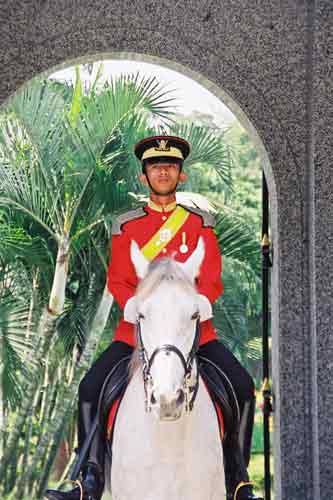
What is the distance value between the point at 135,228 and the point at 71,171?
8.08 m

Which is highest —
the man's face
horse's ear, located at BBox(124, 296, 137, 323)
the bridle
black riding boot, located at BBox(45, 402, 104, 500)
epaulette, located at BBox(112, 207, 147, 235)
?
the man's face

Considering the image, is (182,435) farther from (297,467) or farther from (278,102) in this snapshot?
(278,102)

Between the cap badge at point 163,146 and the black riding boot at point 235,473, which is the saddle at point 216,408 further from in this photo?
the cap badge at point 163,146

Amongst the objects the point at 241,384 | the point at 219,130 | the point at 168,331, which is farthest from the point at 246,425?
the point at 219,130

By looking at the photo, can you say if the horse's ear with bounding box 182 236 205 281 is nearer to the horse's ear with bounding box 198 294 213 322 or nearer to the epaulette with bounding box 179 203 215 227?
the horse's ear with bounding box 198 294 213 322

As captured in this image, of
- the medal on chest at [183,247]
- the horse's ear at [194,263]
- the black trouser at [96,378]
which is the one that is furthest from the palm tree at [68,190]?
the horse's ear at [194,263]

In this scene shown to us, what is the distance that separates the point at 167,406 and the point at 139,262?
86 cm

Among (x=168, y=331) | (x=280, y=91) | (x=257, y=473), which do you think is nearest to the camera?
(x=168, y=331)

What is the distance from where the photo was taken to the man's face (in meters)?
5.79

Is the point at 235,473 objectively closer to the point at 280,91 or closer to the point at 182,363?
the point at 182,363

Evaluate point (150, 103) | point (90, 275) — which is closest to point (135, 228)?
point (150, 103)

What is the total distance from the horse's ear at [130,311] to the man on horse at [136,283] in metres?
0.26

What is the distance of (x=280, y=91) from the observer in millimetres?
6727

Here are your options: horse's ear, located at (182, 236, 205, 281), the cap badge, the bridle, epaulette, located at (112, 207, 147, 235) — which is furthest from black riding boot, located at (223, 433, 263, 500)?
the cap badge
